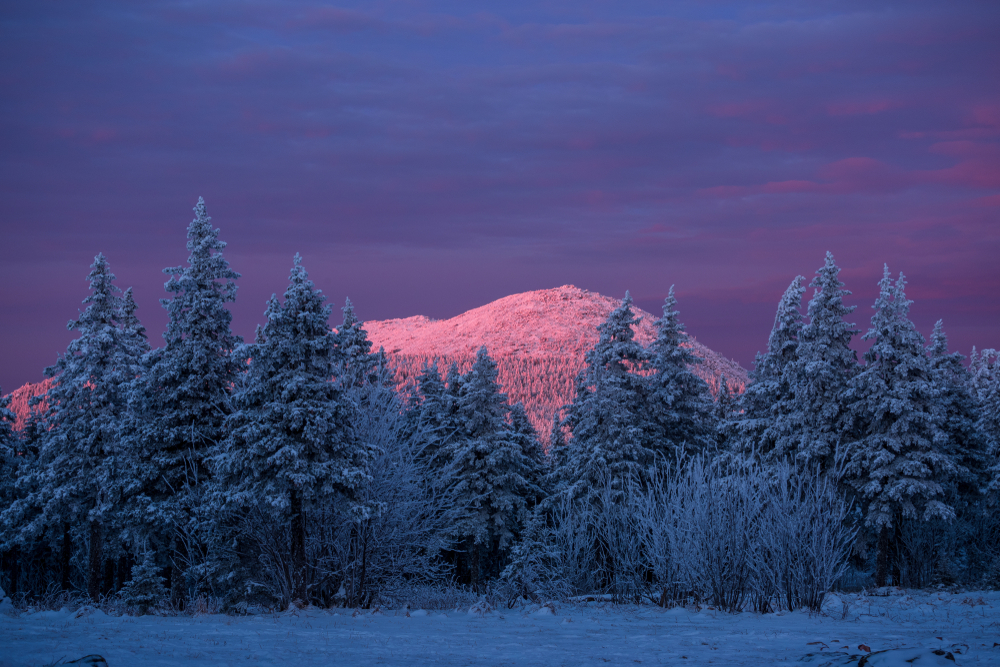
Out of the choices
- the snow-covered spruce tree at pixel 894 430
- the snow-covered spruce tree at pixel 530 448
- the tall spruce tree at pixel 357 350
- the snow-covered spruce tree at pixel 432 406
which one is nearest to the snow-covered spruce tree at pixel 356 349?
the tall spruce tree at pixel 357 350

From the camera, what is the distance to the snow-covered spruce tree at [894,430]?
1206 inches

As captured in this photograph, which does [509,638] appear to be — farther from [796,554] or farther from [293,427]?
[293,427]

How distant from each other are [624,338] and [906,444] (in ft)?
41.1

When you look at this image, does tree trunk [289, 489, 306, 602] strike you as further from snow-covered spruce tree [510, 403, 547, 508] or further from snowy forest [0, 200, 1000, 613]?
snow-covered spruce tree [510, 403, 547, 508]

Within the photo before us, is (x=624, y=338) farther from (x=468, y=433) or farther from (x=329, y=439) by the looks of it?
(x=329, y=439)

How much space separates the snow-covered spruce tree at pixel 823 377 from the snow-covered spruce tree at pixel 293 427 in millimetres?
20809

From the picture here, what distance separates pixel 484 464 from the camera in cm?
3634

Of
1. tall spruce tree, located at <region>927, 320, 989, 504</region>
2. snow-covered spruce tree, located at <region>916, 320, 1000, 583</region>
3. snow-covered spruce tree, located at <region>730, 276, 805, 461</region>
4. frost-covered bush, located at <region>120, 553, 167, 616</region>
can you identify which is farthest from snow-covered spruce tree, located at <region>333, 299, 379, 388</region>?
tall spruce tree, located at <region>927, 320, 989, 504</region>

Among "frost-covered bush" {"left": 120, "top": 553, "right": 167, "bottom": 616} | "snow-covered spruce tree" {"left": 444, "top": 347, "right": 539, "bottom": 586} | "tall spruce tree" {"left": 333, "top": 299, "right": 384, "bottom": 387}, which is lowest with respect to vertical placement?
"frost-covered bush" {"left": 120, "top": 553, "right": 167, "bottom": 616}

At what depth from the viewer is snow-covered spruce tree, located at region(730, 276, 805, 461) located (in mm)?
33219

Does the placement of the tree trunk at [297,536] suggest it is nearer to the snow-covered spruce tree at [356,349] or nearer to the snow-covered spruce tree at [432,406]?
the snow-covered spruce tree at [356,349]

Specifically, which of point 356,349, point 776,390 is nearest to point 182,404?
point 356,349

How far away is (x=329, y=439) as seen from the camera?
65.4ft

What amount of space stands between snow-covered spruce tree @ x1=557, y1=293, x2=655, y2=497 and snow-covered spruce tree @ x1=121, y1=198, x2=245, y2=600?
15007 millimetres
